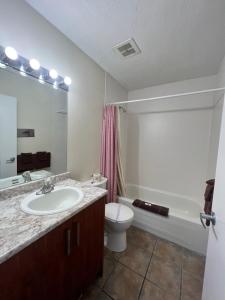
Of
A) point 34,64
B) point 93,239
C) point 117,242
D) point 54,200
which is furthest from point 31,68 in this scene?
point 117,242

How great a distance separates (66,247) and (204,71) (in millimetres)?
2606

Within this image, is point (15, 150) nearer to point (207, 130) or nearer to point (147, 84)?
point (147, 84)

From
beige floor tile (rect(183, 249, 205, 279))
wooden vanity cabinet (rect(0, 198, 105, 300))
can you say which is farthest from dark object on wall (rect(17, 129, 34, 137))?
beige floor tile (rect(183, 249, 205, 279))

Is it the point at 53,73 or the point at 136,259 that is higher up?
the point at 53,73

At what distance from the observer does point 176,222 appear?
168cm

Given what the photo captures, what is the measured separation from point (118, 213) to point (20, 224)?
3.59 ft

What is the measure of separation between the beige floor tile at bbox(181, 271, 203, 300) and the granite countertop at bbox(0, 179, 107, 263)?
1178mm

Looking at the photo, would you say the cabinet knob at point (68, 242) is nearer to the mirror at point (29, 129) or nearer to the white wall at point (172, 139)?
the mirror at point (29, 129)

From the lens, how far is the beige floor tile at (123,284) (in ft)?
3.69

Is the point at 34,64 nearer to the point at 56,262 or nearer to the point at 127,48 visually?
the point at 127,48

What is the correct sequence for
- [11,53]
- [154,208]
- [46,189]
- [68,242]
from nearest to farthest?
[68,242]
[11,53]
[46,189]
[154,208]

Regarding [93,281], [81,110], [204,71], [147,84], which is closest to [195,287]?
[93,281]

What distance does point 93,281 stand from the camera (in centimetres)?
120

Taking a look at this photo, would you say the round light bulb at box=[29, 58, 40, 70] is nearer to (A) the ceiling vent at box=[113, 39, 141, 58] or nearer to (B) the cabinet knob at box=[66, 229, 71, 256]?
(A) the ceiling vent at box=[113, 39, 141, 58]
